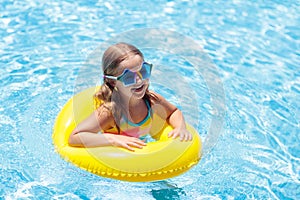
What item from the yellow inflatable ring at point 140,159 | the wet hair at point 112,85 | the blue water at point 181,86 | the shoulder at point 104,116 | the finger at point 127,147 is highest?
the wet hair at point 112,85

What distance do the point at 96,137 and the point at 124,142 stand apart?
0.71 feet

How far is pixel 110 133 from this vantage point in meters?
4.15

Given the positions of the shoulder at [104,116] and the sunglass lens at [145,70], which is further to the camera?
the shoulder at [104,116]

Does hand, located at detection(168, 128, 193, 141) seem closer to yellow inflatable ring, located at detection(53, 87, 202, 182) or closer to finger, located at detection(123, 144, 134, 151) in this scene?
yellow inflatable ring, located at detection(53, 87, 202, 182)

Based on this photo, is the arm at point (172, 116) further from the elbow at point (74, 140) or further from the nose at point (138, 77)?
the elbow at point (74, 140)

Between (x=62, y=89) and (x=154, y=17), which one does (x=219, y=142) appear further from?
(x=154, y=17)

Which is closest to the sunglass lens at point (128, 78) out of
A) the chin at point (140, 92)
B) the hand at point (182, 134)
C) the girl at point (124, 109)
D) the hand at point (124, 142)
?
the girl at point (124, 109)

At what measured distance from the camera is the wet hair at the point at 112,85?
3.91 m

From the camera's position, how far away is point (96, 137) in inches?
155

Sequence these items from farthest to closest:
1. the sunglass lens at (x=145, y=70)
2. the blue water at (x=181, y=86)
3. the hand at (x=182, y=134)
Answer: the blue water at (x=181, y=86) < the hand at (x=182, y=134) < the sunglass lens at (x=145, y=70)

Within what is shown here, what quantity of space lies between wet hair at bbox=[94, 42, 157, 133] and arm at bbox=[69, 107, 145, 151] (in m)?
0.07

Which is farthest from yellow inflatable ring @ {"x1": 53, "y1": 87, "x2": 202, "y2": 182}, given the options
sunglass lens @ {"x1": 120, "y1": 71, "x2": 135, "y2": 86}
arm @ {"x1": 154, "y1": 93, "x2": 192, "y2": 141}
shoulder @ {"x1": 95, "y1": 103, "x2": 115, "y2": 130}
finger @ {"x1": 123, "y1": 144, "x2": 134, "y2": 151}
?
sunglass lens @ {"x1": 120, "y1": 71, "x2": 135, "y2": 86}

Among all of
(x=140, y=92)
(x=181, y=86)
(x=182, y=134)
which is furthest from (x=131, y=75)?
(x=181, y=86)

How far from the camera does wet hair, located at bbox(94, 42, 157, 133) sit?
3912 mm
